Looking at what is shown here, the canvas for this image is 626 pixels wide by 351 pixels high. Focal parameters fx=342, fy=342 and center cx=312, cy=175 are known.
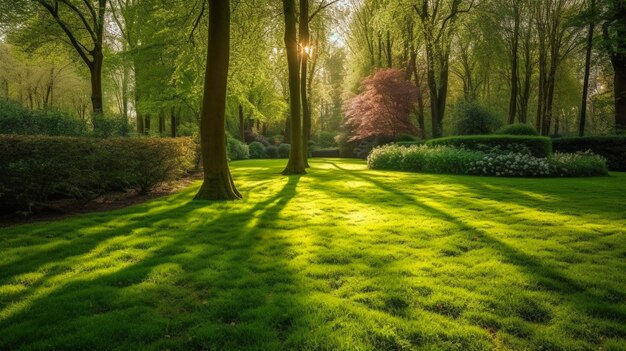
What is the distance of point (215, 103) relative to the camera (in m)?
8.93

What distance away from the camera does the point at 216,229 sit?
20.5 ft

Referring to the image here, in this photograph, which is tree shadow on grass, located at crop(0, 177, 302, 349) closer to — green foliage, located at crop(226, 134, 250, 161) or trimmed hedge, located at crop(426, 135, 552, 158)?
trimmed hedge, located at crop(426, 135, 552, 158)

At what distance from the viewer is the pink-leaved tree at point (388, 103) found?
26.5 m

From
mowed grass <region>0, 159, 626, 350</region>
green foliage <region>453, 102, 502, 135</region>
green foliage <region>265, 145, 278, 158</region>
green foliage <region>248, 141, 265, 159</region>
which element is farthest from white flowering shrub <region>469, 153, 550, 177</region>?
green foliage <region>248, 141, 265, 159</region>

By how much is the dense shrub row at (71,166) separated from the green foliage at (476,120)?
18211mm

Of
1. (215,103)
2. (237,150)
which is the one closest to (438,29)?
(215,103)

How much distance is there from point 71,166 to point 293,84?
10113 millimetres

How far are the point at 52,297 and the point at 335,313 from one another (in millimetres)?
2894

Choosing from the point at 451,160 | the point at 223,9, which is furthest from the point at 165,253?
the point at 451,160

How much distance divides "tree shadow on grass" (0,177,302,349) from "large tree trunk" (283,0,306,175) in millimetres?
10459

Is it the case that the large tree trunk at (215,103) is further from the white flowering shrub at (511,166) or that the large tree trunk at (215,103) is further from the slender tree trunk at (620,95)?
the slender tree trunk at (620,95)

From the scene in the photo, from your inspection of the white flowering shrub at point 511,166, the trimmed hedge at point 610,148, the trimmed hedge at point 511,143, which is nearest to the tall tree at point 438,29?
the trimmed hedge at point 511,143

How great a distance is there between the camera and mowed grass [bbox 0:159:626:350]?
113 inches

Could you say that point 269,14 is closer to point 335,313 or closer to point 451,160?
point 451,160
